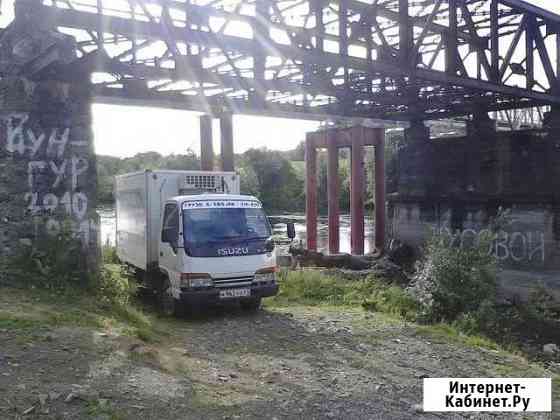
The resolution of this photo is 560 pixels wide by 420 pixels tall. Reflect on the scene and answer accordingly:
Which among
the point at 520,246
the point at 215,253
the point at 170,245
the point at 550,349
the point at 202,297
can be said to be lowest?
the point at 550,349

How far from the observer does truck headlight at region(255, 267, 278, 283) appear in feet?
31.6

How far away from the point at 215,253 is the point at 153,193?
88.3 inches

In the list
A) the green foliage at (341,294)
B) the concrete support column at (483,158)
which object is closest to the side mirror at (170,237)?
the green foliage at (341,294)

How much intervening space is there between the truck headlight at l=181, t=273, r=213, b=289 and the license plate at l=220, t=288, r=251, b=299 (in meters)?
0.29

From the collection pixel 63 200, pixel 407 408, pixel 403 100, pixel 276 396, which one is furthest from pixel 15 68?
pixel 403 100

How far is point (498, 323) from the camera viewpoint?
497 inches

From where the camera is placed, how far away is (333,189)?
26.5 metres

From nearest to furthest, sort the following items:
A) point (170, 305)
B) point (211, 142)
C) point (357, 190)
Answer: point (170, 305), point (211, 142), point (357, 190)

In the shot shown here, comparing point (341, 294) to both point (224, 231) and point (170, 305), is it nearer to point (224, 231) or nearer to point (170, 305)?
point (224, 231)

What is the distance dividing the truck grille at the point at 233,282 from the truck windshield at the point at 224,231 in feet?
1.33

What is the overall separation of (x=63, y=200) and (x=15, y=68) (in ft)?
7.65

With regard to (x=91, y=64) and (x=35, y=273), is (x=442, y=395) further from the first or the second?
(x=91, y=64)

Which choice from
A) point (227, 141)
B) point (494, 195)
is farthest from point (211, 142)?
point (494, 195)

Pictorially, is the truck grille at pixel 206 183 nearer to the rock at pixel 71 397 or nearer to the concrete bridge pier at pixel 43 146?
the concrete bridge pier at pixel 43 146
